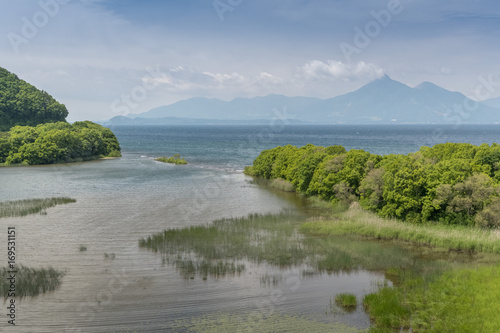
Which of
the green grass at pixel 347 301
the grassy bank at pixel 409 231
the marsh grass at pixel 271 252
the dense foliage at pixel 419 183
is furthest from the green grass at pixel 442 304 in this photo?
the dense foliage at pixel 419 183

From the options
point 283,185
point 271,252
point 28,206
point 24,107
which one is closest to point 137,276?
point 271,252

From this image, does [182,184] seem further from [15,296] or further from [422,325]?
[422,325]

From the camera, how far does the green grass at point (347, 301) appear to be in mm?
26009

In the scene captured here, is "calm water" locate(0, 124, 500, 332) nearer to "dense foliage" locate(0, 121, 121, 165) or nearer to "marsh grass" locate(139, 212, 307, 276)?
"marsh grass" locate(139, 212, 307, 276)

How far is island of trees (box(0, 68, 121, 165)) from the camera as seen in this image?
119 meters

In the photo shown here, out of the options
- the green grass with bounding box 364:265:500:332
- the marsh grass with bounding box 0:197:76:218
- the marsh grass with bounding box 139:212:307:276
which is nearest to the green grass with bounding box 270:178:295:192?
the marsh grass with bounding box 139:212:307:276

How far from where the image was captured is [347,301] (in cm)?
2634

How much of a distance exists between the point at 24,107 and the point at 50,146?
258ft

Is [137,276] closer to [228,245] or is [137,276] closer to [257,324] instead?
[228,245]

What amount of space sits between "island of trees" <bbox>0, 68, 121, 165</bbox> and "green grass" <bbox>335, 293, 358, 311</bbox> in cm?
11588

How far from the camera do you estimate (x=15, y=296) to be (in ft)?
89.7

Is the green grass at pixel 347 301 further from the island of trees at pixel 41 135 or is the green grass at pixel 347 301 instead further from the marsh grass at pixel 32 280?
the island of trees at pixel 41 135

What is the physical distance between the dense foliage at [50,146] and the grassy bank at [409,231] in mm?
102845

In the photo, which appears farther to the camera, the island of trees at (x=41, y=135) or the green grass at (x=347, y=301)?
the island of trees at (x=41, y=135)
